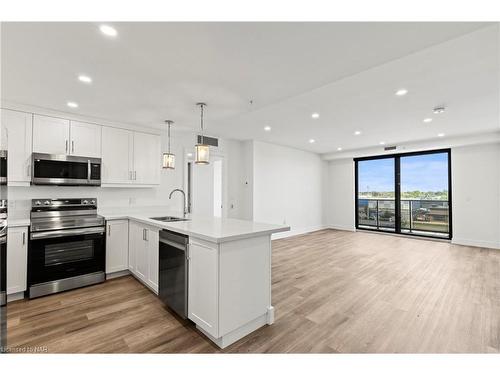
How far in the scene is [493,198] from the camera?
17.0 feet

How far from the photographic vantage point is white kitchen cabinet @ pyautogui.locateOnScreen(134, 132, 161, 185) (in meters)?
3.95

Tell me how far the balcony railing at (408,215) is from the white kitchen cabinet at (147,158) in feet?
21.0

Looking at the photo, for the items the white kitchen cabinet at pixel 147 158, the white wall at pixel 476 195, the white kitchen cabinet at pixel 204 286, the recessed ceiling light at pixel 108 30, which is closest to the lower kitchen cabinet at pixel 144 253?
the white kitchen cabinet at pixel 204 286

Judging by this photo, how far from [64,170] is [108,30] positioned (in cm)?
239

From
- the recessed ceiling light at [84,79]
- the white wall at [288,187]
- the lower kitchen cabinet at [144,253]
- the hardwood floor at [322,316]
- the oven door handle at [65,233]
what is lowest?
the hardwood floor at [322,316]

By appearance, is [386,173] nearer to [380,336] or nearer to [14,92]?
[380,336]

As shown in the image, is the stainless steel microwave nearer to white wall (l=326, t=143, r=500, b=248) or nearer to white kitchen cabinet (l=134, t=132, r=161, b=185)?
white kitchen cabinet (l=134, t=132, r=161, b=185)

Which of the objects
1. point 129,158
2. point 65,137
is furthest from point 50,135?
point 129,158

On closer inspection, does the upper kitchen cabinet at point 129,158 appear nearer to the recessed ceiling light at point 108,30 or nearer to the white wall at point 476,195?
the recessed ceiling light at point 108,30

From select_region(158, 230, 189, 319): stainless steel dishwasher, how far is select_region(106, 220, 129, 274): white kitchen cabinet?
3.98 feet

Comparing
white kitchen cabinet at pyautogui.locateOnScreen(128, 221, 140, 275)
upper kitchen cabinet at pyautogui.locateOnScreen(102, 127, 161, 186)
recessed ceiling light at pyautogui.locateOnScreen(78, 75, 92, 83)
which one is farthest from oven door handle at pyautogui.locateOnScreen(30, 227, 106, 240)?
recessed ceiling light at pyautogui.locateOnScreen(78, 75, 92, 83)

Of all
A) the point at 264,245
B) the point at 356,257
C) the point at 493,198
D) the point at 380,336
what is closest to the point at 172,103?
the point at 264,245

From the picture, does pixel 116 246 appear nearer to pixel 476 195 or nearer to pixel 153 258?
pixel 153 258

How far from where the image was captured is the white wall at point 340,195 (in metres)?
7.54
